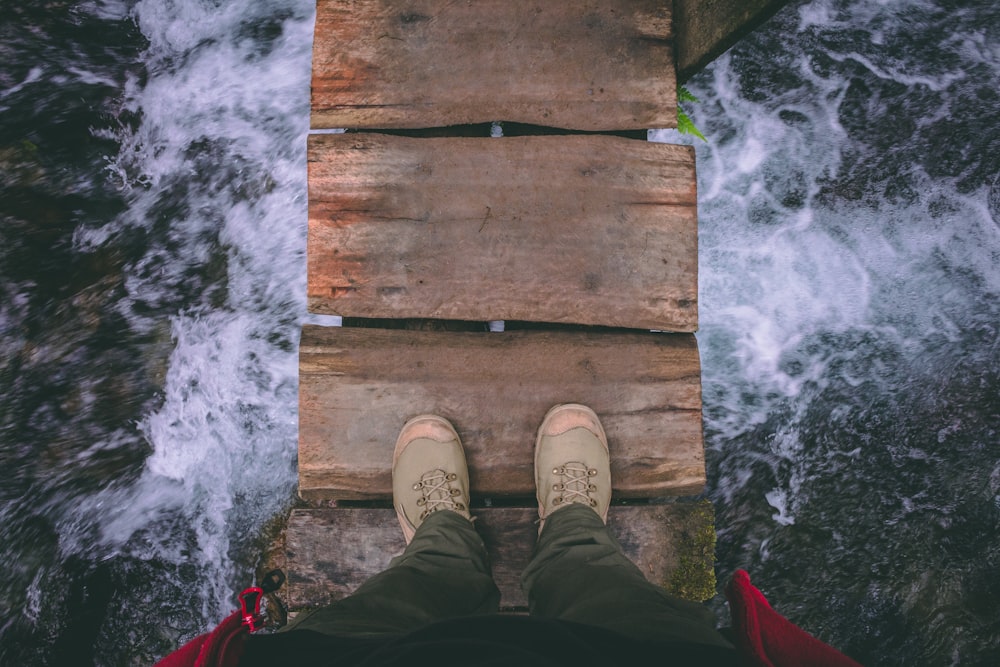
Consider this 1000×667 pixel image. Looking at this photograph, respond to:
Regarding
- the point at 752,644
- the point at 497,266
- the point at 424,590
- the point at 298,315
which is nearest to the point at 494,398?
the point at 497,266

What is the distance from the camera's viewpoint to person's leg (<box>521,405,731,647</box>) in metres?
1.28

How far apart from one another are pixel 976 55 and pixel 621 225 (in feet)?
8.70

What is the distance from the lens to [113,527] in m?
2.96

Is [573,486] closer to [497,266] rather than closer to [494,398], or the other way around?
[494,398]

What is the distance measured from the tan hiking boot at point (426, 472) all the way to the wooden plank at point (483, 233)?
42 centimetres

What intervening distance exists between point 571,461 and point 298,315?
179 centimetres

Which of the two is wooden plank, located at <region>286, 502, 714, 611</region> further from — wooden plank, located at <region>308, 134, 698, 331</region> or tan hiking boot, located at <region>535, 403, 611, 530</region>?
wooden plank, located at <region>308, 134, 698, 331</region>

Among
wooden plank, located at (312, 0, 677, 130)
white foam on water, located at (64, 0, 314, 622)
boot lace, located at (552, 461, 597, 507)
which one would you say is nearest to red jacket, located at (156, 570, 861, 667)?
boot lace, located at (552, 461, 597, 507)

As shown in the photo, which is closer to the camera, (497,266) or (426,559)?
(426,559)

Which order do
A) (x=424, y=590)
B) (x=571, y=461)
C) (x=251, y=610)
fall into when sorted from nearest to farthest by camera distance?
(x=251, y=610) < (x=424, y=590) < (x=571, y=461)

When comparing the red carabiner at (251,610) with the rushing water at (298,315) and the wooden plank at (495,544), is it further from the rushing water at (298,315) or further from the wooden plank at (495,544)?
the rushing water at (298,315)

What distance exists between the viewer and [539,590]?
162 centimetres

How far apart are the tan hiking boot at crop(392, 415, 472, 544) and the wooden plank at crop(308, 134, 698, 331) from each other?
0.42 metres

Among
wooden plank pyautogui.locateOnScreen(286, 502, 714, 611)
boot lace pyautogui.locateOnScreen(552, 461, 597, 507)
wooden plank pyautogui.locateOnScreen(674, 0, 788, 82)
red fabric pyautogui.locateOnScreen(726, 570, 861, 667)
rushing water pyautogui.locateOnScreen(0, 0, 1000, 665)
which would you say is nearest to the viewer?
red fabric pyautogui.locateOnScreen(726, 570, 861, 667)
